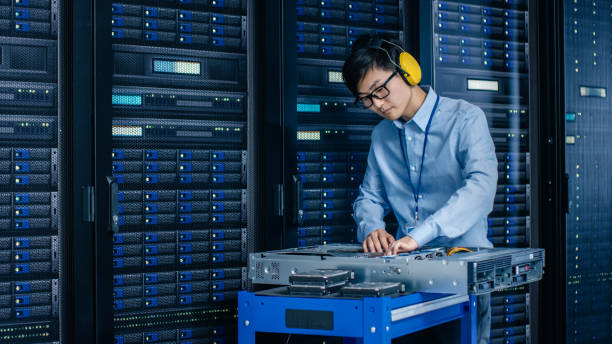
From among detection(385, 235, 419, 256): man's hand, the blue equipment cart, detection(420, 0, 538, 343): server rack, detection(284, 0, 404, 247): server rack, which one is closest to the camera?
the blue equipment cart

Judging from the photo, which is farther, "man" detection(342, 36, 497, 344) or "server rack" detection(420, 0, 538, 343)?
"server rack" detection(420, 0, 538, 343)

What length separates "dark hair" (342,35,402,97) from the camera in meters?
2.40

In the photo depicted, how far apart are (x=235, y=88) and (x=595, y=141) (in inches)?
77.6

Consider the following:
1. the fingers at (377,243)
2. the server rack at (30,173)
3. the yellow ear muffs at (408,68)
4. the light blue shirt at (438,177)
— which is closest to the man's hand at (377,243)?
the fingers at (377,243)

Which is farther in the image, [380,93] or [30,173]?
[30,173]

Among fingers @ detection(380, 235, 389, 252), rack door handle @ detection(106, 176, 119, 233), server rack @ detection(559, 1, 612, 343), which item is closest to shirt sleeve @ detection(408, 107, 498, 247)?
fingers @ detection(380, 235, 389, 252)

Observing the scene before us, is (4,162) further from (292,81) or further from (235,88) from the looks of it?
(292,81)

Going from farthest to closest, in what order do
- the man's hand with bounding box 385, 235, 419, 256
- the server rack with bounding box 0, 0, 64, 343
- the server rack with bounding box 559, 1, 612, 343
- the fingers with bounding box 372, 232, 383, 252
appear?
the server rack with bounding box 559, 1, 612, 343 < the server rack with bounding box 0, 0, 64, 343 < the fingers with bounding box 372, 232, 383, 252 < the man's hand with bounding box 385, 235, 419, 256

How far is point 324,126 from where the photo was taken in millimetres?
3096

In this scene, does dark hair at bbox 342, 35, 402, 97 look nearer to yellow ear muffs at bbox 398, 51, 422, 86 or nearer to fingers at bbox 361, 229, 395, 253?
yellow ear muffs at bbox 398, 51, 422, 86

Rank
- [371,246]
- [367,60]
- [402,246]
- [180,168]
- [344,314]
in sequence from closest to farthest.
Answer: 1. [344,314]
2. [402,246]
3. [371,246]
4. [367,60]
5. [180,168]

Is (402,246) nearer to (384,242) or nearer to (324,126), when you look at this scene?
(384,242)

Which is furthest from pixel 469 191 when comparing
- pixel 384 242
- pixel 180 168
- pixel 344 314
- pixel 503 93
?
pixel 503 93

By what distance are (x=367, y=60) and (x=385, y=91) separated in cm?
13
